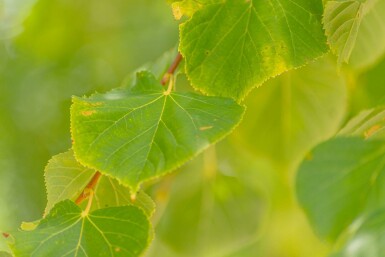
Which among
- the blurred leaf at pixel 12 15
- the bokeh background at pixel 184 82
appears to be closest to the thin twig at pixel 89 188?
the bokeh background at pixel 184 82

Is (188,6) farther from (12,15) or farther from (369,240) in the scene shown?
(12,15)

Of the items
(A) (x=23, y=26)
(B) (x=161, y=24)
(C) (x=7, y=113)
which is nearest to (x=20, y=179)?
(C) (x=7, y=113)

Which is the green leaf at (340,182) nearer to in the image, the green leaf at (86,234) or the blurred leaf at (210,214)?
the blurred leaf at (210,214)

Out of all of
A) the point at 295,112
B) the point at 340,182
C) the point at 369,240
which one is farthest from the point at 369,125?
the point at 340,182

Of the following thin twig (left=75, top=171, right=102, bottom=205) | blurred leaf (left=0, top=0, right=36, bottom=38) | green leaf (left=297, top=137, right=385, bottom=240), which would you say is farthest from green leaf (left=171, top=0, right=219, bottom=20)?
blurred leaf (left=0, top=0, right=36, bottom=38)

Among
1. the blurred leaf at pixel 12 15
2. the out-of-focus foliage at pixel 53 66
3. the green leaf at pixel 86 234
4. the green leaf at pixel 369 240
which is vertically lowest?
the green leaf at pixel 369 240
